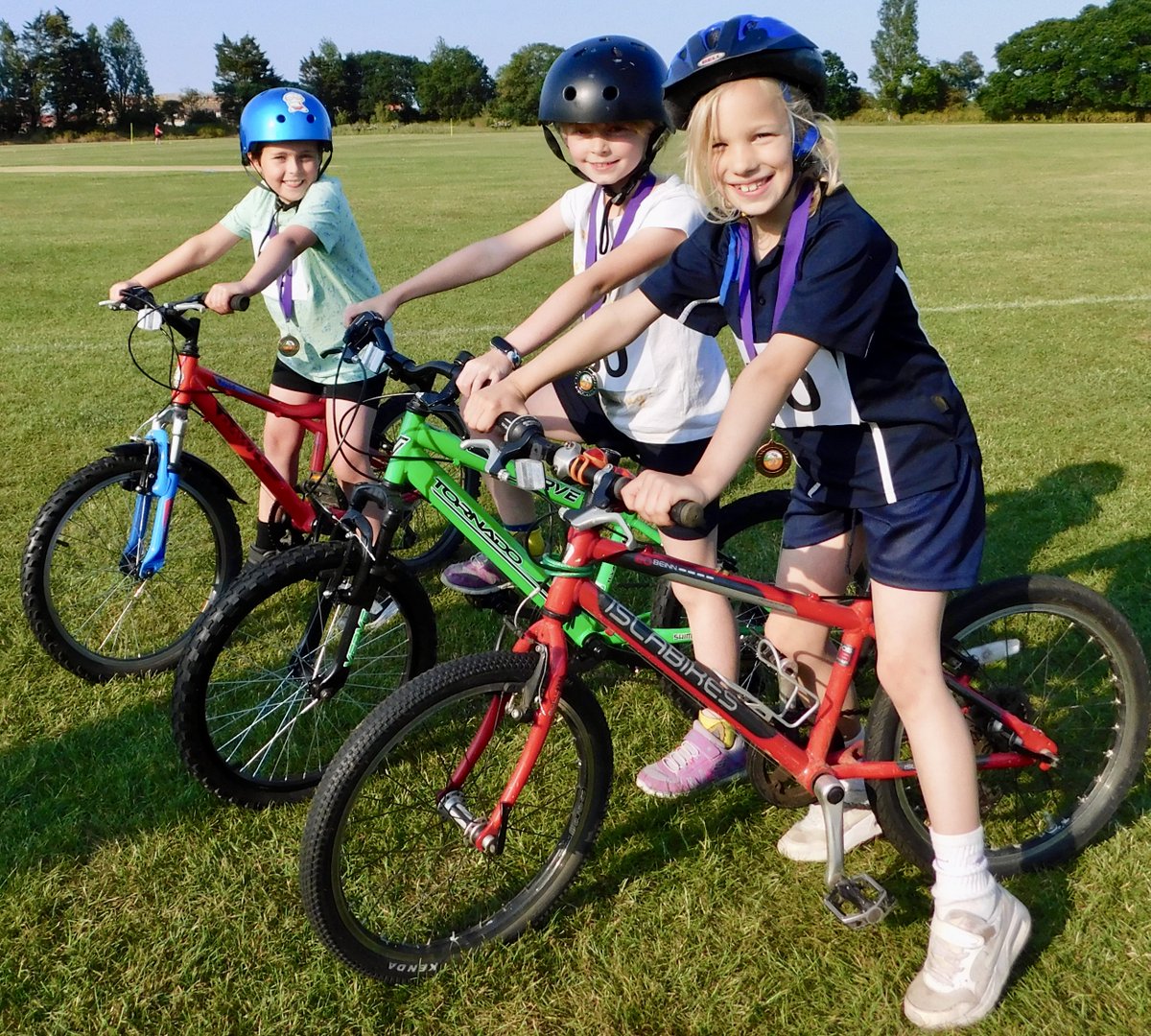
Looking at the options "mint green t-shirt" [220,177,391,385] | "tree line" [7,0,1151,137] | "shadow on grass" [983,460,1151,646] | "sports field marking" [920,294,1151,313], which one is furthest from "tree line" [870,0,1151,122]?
"mint green t-shirt" [220,177,391,385]

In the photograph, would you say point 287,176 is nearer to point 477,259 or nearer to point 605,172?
point 477,259

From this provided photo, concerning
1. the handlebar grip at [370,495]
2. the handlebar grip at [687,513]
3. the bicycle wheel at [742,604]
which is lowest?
→ the bicycle wheel at [742,604]

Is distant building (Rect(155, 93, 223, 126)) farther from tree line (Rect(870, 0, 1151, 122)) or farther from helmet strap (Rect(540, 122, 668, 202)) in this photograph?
helmet strap (Rect(540, 122, 668, 202))

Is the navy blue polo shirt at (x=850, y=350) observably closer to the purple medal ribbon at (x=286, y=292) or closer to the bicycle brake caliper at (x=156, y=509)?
the bicycle brake caliper at (x=156, y=509)

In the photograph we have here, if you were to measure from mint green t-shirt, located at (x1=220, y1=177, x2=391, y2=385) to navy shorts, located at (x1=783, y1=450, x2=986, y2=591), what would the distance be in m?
2.51

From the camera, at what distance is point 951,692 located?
2650mm

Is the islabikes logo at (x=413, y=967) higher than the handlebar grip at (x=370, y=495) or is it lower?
lower

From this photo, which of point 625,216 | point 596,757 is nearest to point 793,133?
point 625,216

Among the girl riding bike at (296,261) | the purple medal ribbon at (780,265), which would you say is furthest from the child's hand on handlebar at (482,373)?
the girl riding bike at (296,261)

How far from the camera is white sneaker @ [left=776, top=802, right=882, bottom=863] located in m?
2.96

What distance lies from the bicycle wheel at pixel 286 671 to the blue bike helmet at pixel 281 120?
6.29ft

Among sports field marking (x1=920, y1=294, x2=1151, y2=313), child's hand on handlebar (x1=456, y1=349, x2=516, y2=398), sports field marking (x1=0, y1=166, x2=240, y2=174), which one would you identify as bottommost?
sports field marking (x1=920, y1=294, x2=1151, y2=313)

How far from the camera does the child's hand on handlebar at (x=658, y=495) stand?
1.93 m

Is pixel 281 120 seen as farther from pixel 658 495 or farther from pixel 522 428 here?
pixel 658 495
